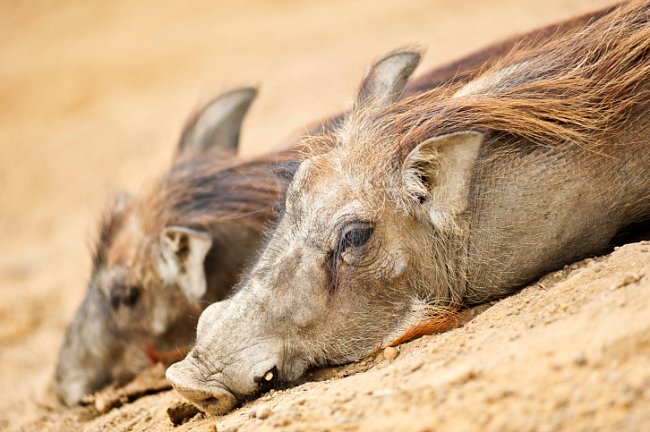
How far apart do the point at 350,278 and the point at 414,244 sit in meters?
0.30

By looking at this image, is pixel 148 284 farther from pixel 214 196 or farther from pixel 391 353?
pixel 391 353

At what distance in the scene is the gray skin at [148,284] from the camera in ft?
14.4

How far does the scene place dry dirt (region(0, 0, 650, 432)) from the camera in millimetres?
2117

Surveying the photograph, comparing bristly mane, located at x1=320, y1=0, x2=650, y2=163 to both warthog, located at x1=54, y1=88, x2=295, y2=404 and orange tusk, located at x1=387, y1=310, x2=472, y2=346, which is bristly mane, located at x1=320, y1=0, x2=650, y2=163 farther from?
warthog, located at x1=54, y1=88, x2=295, y2=404

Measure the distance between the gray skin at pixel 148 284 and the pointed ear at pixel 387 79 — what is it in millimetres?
1003

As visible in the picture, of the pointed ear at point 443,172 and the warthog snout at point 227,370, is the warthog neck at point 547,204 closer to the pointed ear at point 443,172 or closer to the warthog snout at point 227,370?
the pointed ear at point 443,172

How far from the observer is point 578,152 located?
3.08m

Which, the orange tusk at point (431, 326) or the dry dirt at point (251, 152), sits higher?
the dry dirt at point (251, 152)

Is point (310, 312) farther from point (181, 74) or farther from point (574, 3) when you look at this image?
point (181, 74)

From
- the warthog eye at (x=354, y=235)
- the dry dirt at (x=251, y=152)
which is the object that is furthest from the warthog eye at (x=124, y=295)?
the warthog eye at (x=354, y=235)

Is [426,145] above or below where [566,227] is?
above

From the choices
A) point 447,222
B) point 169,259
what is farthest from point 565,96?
point 169,259

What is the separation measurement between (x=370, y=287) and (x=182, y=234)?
62.0 inches

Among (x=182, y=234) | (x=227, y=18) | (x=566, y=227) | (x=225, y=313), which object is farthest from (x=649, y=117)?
(x=227, y=18)
